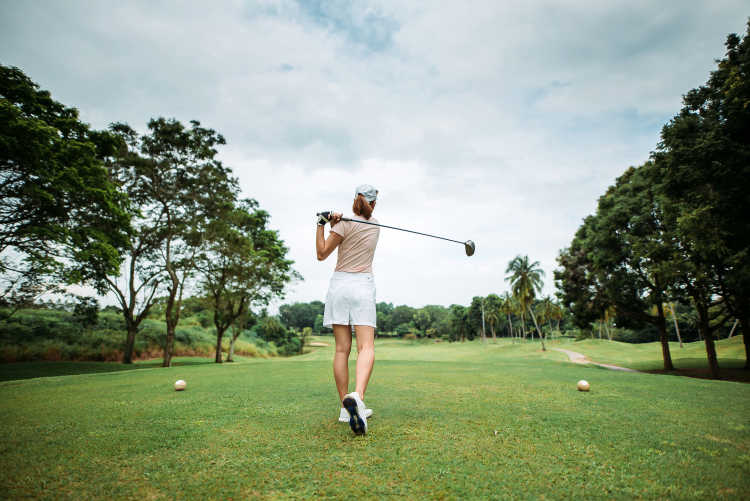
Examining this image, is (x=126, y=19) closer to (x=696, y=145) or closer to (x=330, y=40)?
(x=330, y=40)

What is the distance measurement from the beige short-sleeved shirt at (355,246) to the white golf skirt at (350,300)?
0.11 meters

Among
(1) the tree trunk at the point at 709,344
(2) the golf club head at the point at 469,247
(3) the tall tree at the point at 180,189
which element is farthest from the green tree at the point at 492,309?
(2) the golf club head at the point at 469,247

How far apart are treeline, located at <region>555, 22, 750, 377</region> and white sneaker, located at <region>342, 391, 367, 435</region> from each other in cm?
1229

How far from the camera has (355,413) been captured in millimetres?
2604

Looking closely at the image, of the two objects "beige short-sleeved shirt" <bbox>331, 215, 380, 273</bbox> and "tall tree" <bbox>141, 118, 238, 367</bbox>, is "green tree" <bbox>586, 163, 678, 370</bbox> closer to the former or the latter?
"beige short-sleeved shirt" <bbox>331, 215, 380, 273</bbox>

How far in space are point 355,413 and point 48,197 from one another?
1559 centimetres

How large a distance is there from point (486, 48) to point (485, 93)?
409 centimetres

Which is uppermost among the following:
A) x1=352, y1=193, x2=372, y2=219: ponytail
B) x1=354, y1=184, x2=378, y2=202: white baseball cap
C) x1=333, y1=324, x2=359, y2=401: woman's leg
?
x1=354, y1=184, x2=378, y2=202: white baseball cap

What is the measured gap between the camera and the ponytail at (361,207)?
3.63m

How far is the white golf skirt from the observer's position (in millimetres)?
3275

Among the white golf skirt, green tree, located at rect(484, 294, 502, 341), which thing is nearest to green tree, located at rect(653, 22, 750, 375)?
the white golf skirt

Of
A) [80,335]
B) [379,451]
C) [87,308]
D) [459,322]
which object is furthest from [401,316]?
[379,451]

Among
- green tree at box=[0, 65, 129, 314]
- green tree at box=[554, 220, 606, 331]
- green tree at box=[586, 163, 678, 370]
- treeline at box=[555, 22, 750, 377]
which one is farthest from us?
green tree at box=[554, 220, 606, 331]

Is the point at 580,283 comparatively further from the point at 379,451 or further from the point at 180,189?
the point at 180,189
